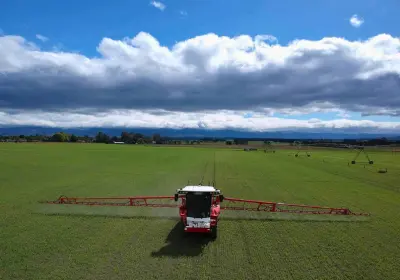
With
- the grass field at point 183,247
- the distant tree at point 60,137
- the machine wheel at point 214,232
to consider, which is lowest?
the grass field at point 183,247

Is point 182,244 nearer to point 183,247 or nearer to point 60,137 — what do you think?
point 183,247

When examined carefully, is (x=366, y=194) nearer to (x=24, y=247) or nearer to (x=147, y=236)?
(x=147, y=236)

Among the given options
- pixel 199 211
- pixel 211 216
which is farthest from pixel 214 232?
pixel 199 211

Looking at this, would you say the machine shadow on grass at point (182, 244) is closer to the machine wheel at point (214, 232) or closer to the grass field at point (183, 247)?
the grass field at point (183, 247)

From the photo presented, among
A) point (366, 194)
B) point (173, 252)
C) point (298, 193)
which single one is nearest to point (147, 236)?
point (173, 252)

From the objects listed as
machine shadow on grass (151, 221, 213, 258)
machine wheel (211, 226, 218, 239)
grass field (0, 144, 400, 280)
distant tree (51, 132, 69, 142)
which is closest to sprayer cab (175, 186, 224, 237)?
machine wheel (211, 226, 218, 239)

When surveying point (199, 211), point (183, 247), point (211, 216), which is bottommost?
point (183, 247)

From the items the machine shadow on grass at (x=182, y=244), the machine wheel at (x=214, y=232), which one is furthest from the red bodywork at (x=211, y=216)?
the machine shadow on grass at (x=182, y=244)

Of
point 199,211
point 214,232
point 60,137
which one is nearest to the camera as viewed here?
point 199,211

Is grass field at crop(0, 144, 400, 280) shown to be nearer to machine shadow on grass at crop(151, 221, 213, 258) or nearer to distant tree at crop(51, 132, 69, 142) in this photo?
machine shadow on grass at crop(151, 221, 213, 258)
